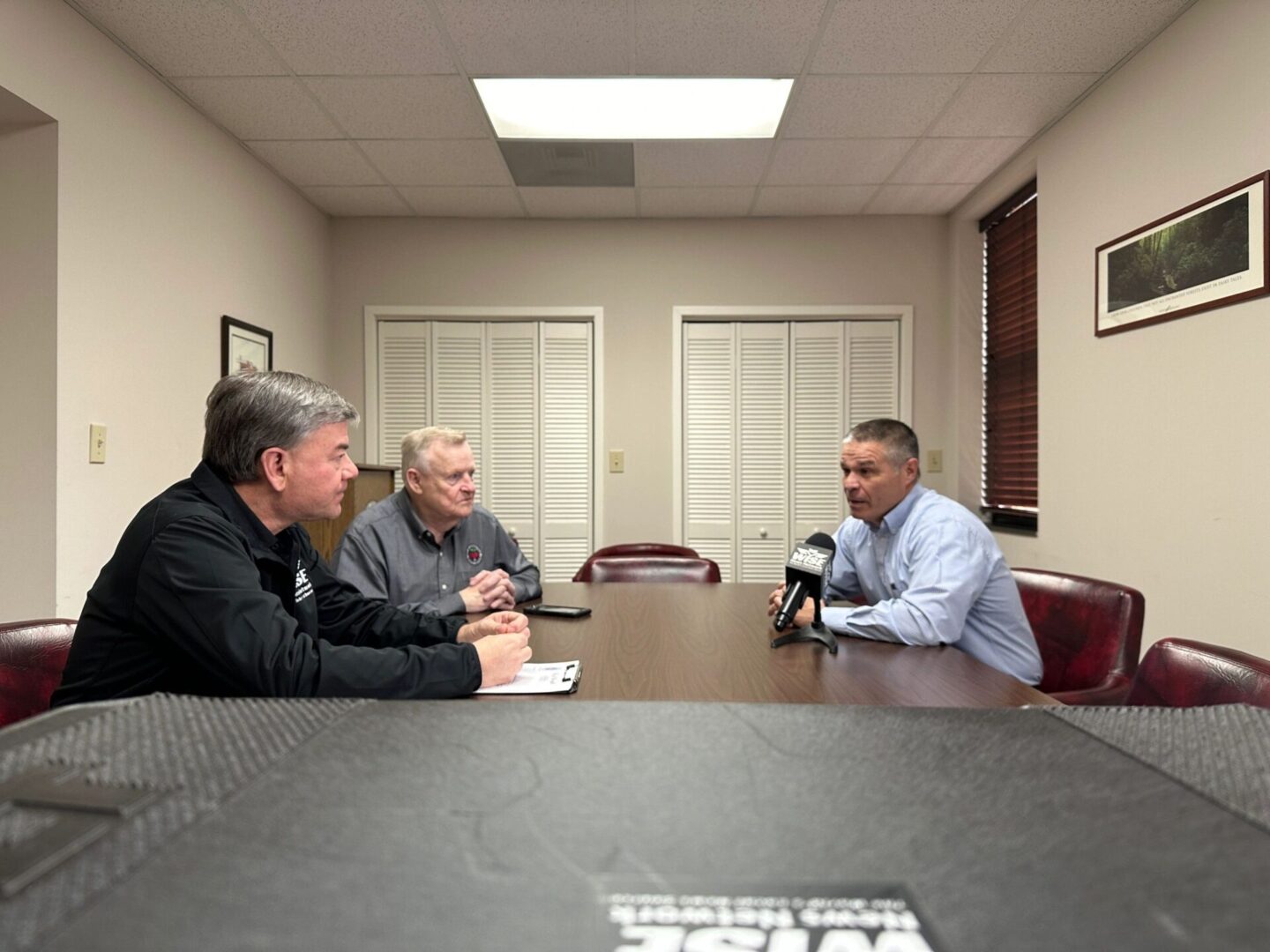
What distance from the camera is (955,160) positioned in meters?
3.86

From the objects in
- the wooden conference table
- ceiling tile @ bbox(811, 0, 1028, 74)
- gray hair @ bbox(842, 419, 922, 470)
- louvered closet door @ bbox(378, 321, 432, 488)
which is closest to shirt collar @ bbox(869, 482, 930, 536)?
gray hair @ bbox(842, 419, 922, 470)

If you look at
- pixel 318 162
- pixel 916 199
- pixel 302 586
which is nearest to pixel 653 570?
pixel 302 586

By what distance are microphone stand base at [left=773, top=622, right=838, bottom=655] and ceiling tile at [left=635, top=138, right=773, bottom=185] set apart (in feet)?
8.40

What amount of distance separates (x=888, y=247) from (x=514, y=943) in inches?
194

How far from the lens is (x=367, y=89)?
123 inches

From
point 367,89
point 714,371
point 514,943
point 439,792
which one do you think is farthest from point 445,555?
point 714,371

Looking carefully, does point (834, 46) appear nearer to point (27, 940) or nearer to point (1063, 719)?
point (1063, 719)

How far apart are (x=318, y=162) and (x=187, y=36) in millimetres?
1143

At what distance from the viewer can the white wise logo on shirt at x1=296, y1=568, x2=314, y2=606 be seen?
1.56 meters

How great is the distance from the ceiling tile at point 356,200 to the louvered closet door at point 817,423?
95.5 inches

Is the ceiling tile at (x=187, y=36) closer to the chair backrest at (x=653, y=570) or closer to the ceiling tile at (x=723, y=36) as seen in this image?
the ceiling tile at (x=723, y=36)

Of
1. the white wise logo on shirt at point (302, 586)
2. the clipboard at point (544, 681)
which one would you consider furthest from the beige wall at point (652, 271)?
the clipboard at point (544, 681)

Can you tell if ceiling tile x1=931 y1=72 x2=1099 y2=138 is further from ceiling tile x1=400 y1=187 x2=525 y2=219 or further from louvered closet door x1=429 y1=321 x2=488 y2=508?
louvered closet door x1=429 y1=321 x2=488 y2=508

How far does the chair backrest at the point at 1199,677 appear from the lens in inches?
47.7
